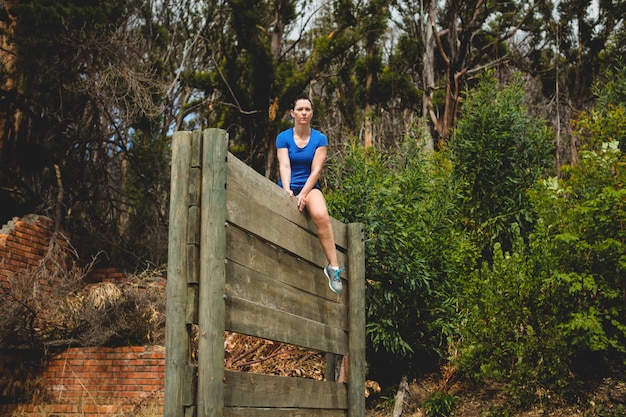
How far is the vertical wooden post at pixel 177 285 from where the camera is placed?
11.9 ft

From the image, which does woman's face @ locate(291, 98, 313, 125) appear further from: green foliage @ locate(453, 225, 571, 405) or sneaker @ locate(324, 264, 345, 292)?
green foliage @ locate(453, 225, 571, 405)

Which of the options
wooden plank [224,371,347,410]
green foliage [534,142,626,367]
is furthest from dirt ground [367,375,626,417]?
wooden plank [224,371,347,410]

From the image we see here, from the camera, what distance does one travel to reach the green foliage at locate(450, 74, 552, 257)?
1157 centimetres

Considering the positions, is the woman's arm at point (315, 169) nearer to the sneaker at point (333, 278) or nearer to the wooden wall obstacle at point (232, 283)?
the wooden wall obstacle at point (232, 283)

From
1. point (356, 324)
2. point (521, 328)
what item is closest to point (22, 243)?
point (521, 328)

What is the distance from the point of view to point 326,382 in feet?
17.4

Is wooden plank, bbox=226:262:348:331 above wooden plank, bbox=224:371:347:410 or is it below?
above

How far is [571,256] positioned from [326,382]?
14.3ft

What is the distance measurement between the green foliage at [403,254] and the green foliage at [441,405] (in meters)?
0.73

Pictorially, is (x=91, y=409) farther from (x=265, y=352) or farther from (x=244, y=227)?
(x=244, y=227)

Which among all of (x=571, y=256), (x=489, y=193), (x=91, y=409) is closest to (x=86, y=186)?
(x=91, y=409)

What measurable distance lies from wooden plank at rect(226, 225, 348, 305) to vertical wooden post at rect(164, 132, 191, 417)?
30 cm

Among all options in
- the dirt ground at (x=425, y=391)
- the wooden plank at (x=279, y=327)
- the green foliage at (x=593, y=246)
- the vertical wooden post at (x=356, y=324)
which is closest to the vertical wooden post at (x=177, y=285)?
the wooden plank at (x=279, y=327)

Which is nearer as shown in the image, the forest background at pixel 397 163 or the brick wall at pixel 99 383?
the forest background at pixel 397 163
